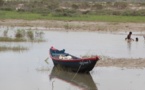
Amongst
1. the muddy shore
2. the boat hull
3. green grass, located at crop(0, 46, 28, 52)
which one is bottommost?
the muddy shore

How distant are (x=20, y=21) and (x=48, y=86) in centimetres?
2520

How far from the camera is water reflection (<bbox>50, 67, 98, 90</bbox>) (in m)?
15.1

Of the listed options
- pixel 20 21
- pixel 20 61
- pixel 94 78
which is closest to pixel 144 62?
pixel 94 78

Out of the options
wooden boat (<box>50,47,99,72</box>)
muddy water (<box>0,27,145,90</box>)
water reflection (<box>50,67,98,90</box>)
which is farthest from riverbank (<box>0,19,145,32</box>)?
water reflection (<box>50,67,98,90</box>)

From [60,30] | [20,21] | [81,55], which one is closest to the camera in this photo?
[81,55]

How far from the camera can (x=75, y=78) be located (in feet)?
53.1

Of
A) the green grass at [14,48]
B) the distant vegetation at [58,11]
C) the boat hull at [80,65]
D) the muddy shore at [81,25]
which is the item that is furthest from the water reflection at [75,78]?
the distant vegetation at [58,11]

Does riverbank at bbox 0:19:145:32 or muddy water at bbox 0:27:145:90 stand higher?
muddy water at bbox 0:27:145:90

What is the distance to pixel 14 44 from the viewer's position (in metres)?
24.7

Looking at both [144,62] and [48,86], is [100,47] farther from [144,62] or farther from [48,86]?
[48,86]

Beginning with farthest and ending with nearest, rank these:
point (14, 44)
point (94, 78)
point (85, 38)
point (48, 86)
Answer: point (85, 38) < point (14, 44) < point (94, 78) < point (48, 86)

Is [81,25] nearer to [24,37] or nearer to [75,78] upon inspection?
[24,37]

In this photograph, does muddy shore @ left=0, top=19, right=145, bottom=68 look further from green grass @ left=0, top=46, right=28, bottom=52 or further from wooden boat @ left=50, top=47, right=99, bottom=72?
wooden boat @ left=50, top=47, right=99, bottom=72

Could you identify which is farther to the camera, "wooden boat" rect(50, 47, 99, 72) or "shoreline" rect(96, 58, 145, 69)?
"shoreline" rect(96, 58, 145, 69)
